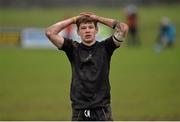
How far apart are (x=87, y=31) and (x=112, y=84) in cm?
1233

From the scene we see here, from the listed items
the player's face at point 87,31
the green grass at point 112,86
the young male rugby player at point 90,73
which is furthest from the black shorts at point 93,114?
the green grass at point 112,86

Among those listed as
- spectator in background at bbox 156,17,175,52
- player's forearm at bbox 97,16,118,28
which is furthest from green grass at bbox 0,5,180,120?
player's forearm at bbox 97,16,118,28

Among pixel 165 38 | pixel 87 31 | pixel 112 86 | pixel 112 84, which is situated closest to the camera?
pixel 87 31

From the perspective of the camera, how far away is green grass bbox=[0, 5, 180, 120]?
14969 millimetres

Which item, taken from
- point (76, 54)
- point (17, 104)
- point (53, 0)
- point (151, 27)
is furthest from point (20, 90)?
point (53, 0)

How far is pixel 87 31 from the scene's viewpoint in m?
7.62

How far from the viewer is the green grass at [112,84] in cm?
1497

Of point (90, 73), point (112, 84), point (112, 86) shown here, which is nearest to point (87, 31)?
point (90, 73)

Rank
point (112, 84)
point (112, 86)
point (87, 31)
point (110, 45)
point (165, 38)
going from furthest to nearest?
1. point (165, 38)
2. point (112, 84)
3. point (112, 86)
4. point (110, 45)
5. point (87, 31)

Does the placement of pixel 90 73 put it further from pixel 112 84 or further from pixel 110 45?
pixel 112 84

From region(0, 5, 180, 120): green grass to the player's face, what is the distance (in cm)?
656

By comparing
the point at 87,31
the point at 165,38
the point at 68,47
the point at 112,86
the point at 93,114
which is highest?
the point at 87,31

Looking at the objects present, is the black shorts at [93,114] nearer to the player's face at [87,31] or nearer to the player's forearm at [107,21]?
the player's face at [87,31]

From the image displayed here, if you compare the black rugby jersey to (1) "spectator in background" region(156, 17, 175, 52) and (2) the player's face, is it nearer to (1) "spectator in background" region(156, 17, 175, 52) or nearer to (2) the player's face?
(2) the player's face
